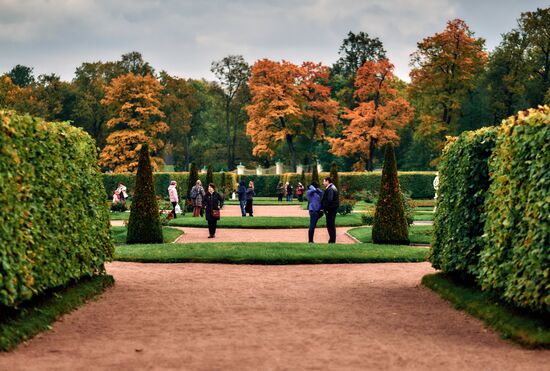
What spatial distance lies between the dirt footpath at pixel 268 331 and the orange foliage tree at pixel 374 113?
4635cm

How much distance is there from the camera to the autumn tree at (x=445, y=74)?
54.0 meters

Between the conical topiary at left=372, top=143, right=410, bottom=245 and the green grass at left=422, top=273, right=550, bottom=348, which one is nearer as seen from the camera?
the green grass at left=422, top=273, right=550, bottom=348

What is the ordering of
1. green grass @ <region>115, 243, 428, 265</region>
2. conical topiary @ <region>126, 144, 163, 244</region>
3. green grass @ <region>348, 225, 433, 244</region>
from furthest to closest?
1. green grass @ <region>348, 225, 433, 244</region>
2. conical topiary @ <region>126, 144, 163, 244</region>
3. green grass @ <region>115, 243, 428, 265</region>

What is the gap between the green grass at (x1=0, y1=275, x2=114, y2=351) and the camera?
762cm

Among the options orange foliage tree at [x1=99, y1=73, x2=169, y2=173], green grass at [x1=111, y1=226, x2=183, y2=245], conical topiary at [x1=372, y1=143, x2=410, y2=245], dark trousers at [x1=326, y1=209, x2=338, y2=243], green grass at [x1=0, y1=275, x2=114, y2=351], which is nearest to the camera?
green grass at [x1=0, y1=275, x2=114, y2=351]

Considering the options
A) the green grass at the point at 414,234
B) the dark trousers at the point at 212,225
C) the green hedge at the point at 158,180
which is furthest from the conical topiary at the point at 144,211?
the green hedge at the point at 158,180

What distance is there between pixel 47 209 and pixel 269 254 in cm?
768

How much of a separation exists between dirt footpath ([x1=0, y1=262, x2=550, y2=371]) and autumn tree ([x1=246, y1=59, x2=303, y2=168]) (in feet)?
169

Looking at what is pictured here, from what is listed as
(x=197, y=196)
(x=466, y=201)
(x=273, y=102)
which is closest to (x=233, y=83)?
(x=273, y=102)

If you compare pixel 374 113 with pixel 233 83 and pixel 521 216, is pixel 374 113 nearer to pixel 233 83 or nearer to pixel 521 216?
pixel 233 83

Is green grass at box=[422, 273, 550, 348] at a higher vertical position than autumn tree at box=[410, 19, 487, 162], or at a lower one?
lower

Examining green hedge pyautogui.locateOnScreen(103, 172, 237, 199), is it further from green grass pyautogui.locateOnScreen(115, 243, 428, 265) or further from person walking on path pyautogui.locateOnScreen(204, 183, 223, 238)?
green grass pyautogui.locateOnScreen(115, 243, 428, 265)

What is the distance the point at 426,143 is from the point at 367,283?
50.5 metres

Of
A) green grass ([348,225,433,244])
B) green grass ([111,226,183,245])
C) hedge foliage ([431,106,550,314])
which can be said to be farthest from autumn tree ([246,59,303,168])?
hedge foliage ([431,106,550,314])
